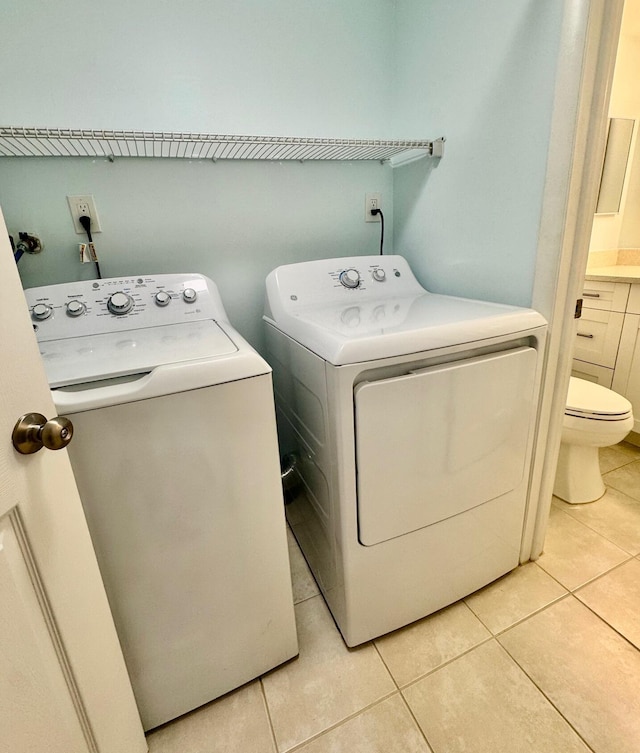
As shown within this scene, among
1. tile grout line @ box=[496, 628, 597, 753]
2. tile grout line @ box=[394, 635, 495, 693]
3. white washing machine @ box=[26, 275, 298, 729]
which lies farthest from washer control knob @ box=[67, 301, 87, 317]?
tile grout line @ box=[496, 628, 597, 753]

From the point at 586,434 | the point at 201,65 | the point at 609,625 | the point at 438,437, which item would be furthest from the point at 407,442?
the point at 201,65

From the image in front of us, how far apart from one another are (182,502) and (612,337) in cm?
230

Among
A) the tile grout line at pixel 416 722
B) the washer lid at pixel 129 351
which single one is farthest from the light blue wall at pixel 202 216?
the tile grout line at pixel 416 722

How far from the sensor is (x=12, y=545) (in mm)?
556

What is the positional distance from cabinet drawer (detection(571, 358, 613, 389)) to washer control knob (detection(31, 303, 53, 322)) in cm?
251

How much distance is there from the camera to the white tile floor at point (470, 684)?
960 millimetres

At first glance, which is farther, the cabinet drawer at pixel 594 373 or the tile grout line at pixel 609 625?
the cabinet drawer at pixel 594 373

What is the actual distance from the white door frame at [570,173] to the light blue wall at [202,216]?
89cm

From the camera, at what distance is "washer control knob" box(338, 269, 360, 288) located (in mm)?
1518

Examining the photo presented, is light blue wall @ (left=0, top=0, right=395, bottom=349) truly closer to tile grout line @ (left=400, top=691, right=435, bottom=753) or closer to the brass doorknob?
the brass doorknob

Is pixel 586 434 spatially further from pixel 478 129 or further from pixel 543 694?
pixel 478 129

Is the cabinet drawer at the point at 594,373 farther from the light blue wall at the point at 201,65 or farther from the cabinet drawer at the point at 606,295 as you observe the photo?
the light blue wall at the point at 201,65

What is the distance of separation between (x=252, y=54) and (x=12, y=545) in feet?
5.62

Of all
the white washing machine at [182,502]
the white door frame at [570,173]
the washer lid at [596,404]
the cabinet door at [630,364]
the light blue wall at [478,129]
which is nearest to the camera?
the white washing machine at [182,502]
